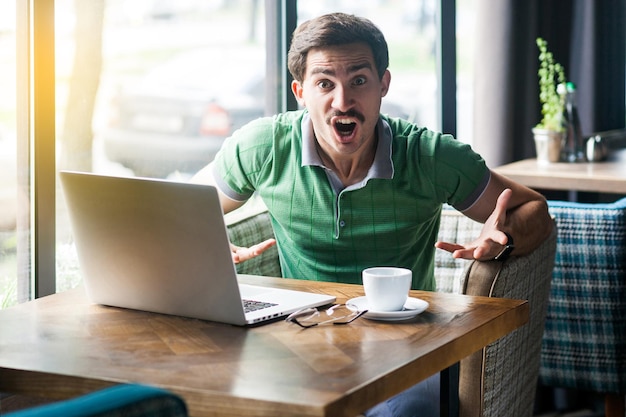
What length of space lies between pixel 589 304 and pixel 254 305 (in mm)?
1379

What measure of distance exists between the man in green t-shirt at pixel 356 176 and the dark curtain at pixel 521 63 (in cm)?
149

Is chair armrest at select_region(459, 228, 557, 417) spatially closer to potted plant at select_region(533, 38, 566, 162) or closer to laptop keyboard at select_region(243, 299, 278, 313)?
laptop keyboard at select_region(243, 299, 278, 313)

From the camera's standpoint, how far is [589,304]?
9.32 feet

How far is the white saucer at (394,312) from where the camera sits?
1.71 meters

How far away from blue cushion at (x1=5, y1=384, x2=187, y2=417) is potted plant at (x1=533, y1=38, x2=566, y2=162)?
3.05m

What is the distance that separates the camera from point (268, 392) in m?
1.32

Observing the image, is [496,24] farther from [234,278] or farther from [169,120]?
[234,278]

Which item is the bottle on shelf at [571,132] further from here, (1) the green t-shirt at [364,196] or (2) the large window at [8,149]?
(2) the large window at [8,149]

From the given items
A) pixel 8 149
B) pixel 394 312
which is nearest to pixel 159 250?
pixel 394 312

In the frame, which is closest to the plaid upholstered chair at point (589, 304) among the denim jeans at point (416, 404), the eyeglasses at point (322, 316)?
the denim jeans at point (416, 404)

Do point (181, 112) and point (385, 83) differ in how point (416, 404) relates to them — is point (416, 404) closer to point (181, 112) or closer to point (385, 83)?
point (385, 83)

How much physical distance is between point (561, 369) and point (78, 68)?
1640 millimetres

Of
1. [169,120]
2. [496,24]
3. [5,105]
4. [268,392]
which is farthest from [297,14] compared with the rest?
[268,392]

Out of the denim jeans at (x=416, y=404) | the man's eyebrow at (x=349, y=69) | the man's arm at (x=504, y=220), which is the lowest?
the denim jeans at (x=416, y=404)
